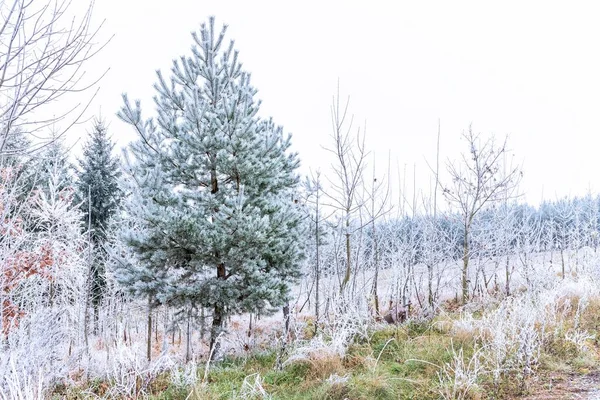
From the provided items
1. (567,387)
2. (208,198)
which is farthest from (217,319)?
(567,387)

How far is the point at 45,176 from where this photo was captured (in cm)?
1586

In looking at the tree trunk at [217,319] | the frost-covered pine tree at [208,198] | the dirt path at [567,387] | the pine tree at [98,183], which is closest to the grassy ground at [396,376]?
the dirt path at [567,387]

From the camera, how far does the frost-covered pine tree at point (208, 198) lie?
24.6ft

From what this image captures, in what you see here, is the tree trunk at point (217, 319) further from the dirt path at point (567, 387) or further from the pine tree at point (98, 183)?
the pine tree at point (98, 183)

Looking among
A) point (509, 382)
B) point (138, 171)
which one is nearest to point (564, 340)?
point (509, 382)

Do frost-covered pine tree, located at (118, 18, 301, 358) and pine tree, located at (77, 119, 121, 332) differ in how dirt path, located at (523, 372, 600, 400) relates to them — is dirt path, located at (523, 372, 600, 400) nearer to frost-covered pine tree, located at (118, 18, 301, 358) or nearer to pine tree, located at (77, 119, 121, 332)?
frost-covered pine tree, located at (118, 18, 301, 358)

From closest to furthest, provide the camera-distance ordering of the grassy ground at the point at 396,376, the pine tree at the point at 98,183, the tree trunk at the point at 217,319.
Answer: the grassy ground at the point at 396,376 < the tree trunk at the point at 217,319 < the pine tree at the point at 98,183

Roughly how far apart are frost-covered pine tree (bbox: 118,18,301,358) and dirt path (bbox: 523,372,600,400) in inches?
182

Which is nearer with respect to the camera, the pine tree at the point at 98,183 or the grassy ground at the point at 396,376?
the grassy ground at the point at 396,376

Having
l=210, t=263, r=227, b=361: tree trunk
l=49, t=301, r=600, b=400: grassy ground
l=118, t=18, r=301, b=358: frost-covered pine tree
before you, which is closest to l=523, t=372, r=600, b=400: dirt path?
l=49, t=301, r=600, b=400: grassy ground

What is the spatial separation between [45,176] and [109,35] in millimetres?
15661

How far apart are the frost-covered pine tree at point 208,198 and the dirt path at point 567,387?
4.63 metres

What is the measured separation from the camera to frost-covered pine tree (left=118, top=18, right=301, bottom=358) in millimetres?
7500

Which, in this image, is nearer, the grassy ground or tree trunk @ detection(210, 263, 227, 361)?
the grassy ground
